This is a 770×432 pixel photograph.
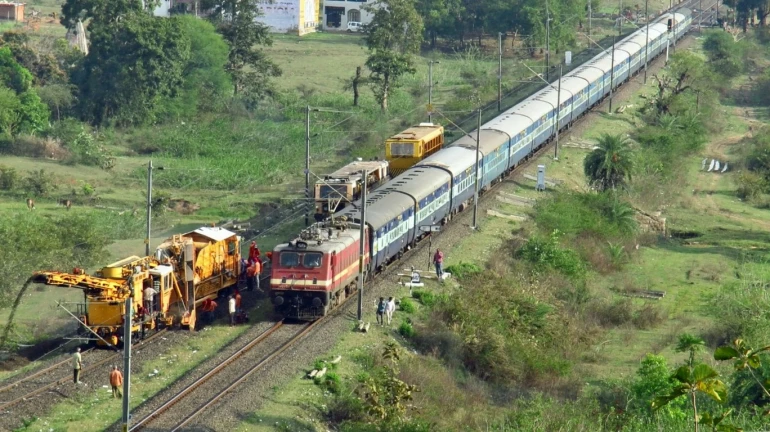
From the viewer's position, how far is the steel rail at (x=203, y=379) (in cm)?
2861

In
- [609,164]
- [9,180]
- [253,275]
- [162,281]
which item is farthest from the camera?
[609,164]

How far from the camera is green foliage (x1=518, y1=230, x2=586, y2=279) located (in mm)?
47906

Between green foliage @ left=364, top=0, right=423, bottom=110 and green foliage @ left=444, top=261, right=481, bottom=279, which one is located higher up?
green foliage @ left=364, top=0, right=423, bottom=110

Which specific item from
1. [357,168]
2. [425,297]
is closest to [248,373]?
[425,297]

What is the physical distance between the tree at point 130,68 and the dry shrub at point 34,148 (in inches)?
269

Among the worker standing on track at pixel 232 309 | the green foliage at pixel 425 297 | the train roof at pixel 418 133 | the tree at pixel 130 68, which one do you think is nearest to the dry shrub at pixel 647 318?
the green foliage at pixel 425 297

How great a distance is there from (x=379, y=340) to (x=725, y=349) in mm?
23701

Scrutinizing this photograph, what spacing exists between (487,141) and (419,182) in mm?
10698

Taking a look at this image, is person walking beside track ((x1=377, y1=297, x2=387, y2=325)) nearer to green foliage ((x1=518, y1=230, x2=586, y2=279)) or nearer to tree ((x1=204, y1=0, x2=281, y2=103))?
green foliage ((x1=518, y1=230, x2=586, y2=279))

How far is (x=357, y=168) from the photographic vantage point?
5303 centimetres

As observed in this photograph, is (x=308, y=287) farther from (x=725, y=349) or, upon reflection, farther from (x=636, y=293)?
(x=725, y=349)

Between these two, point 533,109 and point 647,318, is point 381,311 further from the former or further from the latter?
point 533,109

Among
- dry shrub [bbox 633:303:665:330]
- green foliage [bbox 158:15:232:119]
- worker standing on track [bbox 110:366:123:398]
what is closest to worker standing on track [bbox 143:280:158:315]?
worker standing on track [bbox 110:366:123:398]

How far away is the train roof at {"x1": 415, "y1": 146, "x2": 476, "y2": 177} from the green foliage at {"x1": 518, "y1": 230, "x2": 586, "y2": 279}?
494 centimetres
